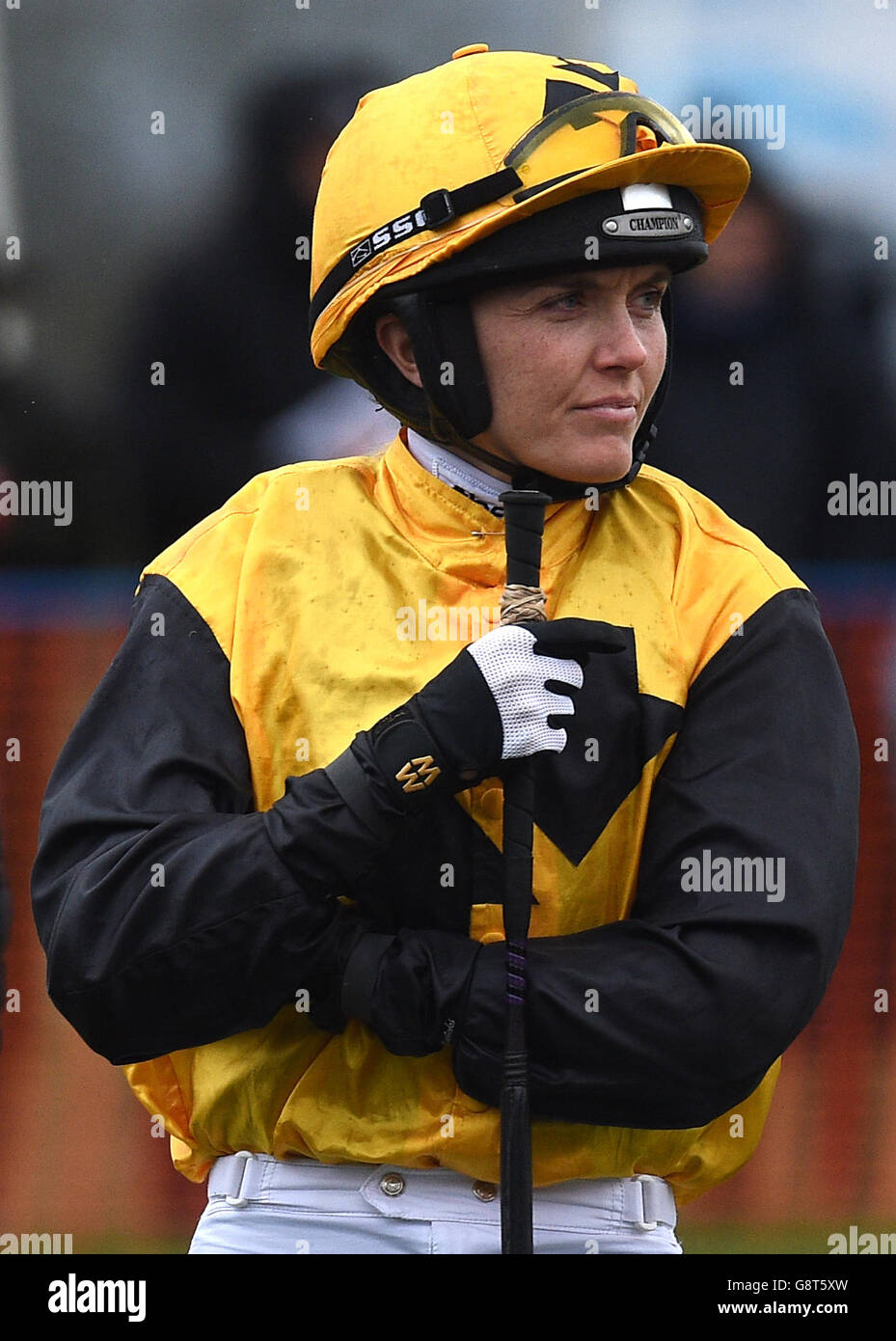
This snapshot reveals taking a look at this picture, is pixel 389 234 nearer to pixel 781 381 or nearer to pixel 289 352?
pixel 289 352

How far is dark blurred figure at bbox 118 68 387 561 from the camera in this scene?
4.00m

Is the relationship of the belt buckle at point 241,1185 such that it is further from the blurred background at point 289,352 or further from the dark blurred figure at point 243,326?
the dark blurred figure at point 243,326

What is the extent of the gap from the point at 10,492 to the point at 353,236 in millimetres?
1897

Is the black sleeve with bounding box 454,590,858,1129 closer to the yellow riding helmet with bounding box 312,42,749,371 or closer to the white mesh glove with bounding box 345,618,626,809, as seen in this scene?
the white mesh glove with bounding box 345,618,626,809

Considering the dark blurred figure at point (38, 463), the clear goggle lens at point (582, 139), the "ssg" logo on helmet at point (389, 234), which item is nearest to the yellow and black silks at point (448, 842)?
the "ssg" logo on helmet at point (389, 234)

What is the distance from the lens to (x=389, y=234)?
7.83 feet

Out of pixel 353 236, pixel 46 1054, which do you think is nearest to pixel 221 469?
pixel 46 1054

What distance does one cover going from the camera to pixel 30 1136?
4070mm

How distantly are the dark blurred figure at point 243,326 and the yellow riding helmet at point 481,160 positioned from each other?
152 cm

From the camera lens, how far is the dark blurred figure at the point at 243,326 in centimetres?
400

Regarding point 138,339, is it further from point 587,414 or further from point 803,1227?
point 803,1227

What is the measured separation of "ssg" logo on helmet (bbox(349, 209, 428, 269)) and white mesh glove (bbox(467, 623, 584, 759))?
1.69 feet

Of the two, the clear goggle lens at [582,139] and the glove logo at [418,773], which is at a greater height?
the clear goggle lens at [582,139]

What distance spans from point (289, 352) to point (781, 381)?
3.29 feet
